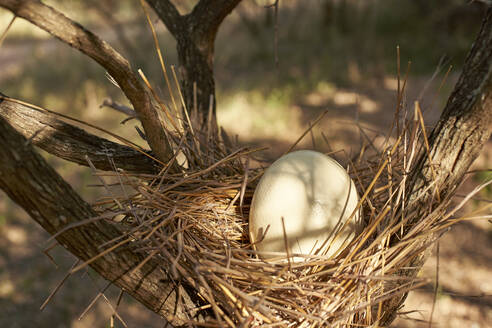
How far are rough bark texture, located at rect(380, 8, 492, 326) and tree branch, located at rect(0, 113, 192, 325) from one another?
0.47m

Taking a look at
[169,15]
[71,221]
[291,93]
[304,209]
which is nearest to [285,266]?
[304,209]

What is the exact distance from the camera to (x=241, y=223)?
1091 mm

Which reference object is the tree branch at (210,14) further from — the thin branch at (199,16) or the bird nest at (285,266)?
the bird nest at (285,266)

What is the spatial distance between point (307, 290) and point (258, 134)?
287 cm

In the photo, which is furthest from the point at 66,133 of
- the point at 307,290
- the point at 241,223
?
the point at 307,290

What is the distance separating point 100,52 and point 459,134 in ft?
2.33

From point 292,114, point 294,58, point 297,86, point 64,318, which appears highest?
point 294,58

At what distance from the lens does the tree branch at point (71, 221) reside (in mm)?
592

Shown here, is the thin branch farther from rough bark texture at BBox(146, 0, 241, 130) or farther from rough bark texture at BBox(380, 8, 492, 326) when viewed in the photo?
rough bark texture at BBox(380, 8, 492, 326)

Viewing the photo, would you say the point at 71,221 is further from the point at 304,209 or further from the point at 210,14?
the point at 210,14

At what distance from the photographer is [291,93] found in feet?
12.9

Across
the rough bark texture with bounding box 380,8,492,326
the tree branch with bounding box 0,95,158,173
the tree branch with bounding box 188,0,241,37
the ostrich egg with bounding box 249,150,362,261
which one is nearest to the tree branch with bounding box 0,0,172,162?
the tree branch with bounding box 0,95,158,173

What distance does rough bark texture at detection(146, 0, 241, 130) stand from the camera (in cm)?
123

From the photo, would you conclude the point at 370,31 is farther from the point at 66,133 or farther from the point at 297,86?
the point at 66,133
